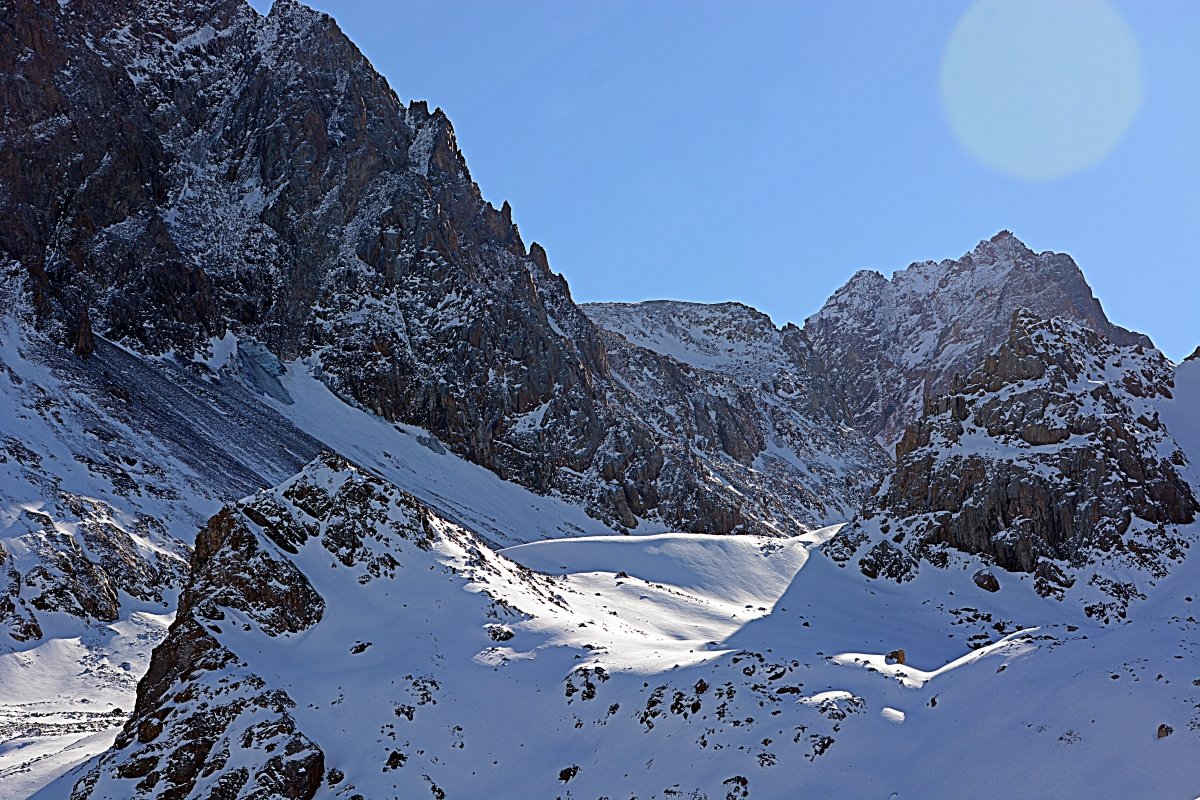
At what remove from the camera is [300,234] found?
119688 mm

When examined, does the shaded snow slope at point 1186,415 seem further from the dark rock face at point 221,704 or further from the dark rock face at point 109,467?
the dark rock face at point 109,467

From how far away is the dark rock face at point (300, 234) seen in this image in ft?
342

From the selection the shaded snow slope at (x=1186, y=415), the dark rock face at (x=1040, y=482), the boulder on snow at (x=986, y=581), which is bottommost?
the boulder on snow at (x=986, y=581)

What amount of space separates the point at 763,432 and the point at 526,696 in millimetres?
135656

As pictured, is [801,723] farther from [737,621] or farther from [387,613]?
[737,621]

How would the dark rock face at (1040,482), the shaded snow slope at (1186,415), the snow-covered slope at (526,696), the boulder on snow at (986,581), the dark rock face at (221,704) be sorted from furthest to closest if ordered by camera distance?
the shaded snow slope at (1186,415) → the dark rock face at (1040,482) → the boulder on snow at (986,581) → the dark rock face at (221,704) → the snow-covered slope at (526,696)

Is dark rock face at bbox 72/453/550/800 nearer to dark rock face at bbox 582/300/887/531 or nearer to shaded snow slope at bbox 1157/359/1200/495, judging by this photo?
shaded snow slope at bbox 1157/359/1200/495

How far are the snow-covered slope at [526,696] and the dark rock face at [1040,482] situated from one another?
20663mm

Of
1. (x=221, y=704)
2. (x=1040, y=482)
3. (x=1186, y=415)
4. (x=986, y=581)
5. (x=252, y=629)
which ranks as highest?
(x=1186, y=415)

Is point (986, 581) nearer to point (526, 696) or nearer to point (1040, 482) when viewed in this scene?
point (1040, 482)

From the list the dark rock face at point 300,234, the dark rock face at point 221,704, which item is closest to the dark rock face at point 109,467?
the dark rock face at point 300,234

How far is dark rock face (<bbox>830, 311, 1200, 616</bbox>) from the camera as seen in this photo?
5647 cm

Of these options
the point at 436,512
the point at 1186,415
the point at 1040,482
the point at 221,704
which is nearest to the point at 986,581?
the point at 1040,482

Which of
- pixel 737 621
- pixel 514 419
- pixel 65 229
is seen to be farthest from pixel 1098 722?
pixel 65 229
